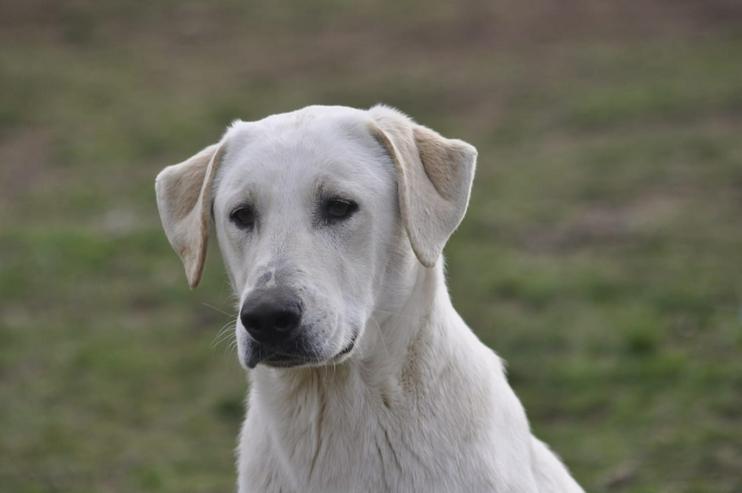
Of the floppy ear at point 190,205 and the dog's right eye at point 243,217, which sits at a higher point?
the dog's right eye at point 243,217

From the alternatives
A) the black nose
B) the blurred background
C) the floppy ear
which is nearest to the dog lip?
the black nose

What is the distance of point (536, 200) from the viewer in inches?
417

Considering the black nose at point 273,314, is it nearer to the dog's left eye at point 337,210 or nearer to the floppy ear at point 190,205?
the dog's left eye at point 337,210

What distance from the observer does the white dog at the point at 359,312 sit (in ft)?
12.4

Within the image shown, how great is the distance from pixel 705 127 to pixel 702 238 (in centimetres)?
297

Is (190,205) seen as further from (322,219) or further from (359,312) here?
(359,312)

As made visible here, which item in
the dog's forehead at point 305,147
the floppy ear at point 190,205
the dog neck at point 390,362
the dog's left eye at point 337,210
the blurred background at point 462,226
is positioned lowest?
the blurred background at point 462,226

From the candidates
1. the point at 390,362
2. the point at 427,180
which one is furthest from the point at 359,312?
the point at 427,180

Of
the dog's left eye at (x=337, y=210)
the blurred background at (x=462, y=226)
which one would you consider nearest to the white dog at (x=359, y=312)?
the dog's left eye at (x=337, y=210)

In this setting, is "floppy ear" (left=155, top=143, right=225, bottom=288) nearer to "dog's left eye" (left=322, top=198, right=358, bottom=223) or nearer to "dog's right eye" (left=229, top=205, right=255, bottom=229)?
"dog's right eye" (left=229, top=205, right=255, bottom=229)

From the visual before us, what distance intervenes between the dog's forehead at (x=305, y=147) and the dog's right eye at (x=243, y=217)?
0.10 metres

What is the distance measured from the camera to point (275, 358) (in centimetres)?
369

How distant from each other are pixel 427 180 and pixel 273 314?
75 cm

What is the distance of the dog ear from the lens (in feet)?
12.6
